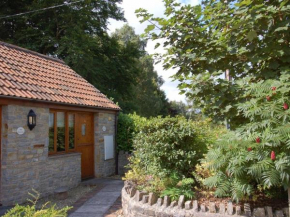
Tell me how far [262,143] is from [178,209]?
5.87ft

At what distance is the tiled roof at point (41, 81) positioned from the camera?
22.5ft

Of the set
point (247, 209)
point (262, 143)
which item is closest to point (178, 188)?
point (247, 209)

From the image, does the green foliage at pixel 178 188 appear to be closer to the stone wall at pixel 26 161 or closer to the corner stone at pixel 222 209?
the corner stone at pixel 222 209

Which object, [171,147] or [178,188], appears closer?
[178,188]

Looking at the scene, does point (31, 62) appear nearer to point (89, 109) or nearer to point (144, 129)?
point (89, 109)

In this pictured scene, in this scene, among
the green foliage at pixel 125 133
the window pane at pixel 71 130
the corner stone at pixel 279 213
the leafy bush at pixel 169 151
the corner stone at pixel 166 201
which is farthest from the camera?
the green foliage at pixel 125 133

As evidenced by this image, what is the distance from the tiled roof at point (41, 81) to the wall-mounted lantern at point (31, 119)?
393mm

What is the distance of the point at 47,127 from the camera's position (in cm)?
752

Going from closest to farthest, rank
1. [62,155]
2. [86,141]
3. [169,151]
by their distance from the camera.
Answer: [169,151], [62,155], [86,141]

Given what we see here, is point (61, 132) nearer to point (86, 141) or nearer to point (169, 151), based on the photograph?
point (86, 141)

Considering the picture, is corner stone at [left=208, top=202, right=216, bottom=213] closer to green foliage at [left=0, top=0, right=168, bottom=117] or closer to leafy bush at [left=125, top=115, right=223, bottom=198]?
leafy bush at [left=125, top=115, right=223, bottom=198]

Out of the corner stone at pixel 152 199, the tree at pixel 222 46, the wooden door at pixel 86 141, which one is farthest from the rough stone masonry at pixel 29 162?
the tree at pixel 222 46

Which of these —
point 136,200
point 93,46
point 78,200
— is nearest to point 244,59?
point 136,200

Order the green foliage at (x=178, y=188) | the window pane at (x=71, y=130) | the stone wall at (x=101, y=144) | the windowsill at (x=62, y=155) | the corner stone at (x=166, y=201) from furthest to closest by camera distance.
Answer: the stone wall at (x=101, y=144) < the window pane at (x=71, y=130) < the windowsill at (x=62, y=155) < the green foliage at (x=178, y=188) < the corner stone at (x=166, y=201)
